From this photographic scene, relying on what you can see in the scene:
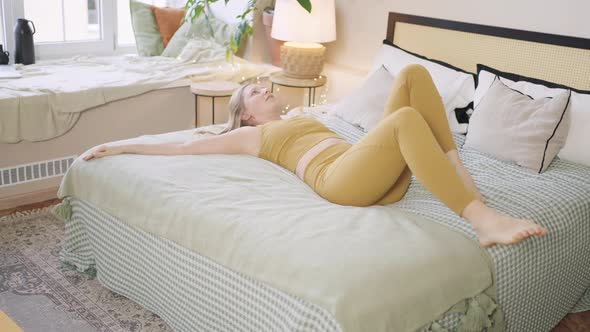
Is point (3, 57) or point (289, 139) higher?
Result: point (3, 57)

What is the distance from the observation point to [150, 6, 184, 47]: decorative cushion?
13.7ft

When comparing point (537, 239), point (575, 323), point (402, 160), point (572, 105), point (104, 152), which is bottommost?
point (575, 323)

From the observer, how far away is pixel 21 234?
2717 mm

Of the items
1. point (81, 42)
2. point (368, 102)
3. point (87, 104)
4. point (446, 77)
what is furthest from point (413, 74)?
point (81, 42)

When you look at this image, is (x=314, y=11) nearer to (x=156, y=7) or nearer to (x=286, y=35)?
(x=286, y=35)

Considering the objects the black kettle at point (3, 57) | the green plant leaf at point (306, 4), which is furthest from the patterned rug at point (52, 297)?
the green plant leaf at point (306, 4)

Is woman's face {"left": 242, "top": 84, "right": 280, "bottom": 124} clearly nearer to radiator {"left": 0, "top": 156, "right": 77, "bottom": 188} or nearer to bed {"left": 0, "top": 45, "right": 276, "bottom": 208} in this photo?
bed {"left": 0, "top": 45, "right": 276, "bottom": 208}

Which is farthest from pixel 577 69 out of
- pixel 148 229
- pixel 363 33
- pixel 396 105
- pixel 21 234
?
pixel 21 234

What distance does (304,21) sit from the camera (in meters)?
3.54

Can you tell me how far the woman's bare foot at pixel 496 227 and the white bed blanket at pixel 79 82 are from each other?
83.7 inches

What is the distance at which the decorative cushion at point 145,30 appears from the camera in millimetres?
4113

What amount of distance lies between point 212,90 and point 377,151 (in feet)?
5.28

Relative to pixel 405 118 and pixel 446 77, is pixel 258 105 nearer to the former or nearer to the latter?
pixel 405 118

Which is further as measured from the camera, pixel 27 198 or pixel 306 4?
pixel 306 4
